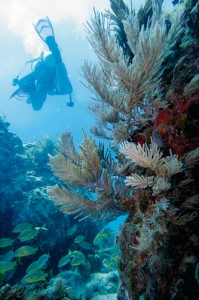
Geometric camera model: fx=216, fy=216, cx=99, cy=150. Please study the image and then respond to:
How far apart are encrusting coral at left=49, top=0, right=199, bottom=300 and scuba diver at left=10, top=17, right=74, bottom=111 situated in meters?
9.68

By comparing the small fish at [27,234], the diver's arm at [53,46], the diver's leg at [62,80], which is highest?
the diver's arm at [53,46]

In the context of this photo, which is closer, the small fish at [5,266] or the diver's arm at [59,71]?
the small fish at [5,266]

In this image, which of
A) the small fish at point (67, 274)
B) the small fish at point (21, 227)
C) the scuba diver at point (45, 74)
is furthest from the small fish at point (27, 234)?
the scuba diver at point (45, 74)

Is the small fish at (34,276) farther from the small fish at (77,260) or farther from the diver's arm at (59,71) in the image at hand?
the diver's arm at (59,71)

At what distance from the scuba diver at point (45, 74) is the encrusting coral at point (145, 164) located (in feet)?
31.8

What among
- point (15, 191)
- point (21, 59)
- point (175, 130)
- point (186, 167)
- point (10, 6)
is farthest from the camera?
point (21, 59)

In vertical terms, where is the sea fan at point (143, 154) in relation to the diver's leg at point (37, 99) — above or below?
below

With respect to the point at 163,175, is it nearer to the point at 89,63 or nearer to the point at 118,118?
the point at 118,118

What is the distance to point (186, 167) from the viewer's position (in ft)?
6.81

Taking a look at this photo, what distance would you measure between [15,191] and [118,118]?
7808 millimetres

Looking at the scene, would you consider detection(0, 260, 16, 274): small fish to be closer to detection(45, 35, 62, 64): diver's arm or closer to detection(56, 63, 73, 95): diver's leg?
detection(56, 63, 73, 95): diver's leg

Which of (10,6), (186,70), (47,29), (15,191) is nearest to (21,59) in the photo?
(10,6)

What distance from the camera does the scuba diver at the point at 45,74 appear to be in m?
11.9

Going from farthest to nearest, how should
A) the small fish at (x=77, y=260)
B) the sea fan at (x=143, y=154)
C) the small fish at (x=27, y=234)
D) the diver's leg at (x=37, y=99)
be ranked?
the diver's leg at (x=37, y=99)
the small fish at (x=77, y=260)
the small fish at (x=27, y=234)
the sea fan at (x=143, y=154)
